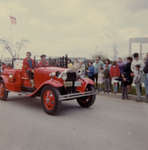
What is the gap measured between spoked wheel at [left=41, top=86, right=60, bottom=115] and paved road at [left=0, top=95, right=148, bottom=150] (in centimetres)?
19

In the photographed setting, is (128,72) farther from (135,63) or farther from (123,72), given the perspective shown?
(135,63)

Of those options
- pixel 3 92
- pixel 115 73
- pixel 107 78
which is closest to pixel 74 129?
pixel 3 92

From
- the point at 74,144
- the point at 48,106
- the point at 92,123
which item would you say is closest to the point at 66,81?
the point at 48,106

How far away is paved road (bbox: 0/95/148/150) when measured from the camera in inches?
121

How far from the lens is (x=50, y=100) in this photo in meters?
4.84

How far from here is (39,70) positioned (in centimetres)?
567

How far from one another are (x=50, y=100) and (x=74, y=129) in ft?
4.34

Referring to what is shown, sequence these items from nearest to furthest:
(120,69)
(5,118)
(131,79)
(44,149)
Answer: (44,149), (5,118), (131,79), (120,69)

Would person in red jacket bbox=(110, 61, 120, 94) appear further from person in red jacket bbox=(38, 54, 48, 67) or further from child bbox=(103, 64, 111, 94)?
person in red jacket bbox=(38, 54, 48, 67)

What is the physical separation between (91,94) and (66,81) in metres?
0.90

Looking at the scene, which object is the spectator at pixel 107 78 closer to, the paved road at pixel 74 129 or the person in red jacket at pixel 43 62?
the paved road at pixel 74 129

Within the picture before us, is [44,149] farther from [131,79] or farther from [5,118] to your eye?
[131,79]

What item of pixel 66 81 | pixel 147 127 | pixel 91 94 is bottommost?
pixel 147 127

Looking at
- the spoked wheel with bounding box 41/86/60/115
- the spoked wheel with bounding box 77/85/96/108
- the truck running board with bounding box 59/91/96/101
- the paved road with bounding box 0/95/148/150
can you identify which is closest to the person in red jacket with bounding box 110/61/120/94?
the paved road with bounding box 0/95/148/150
